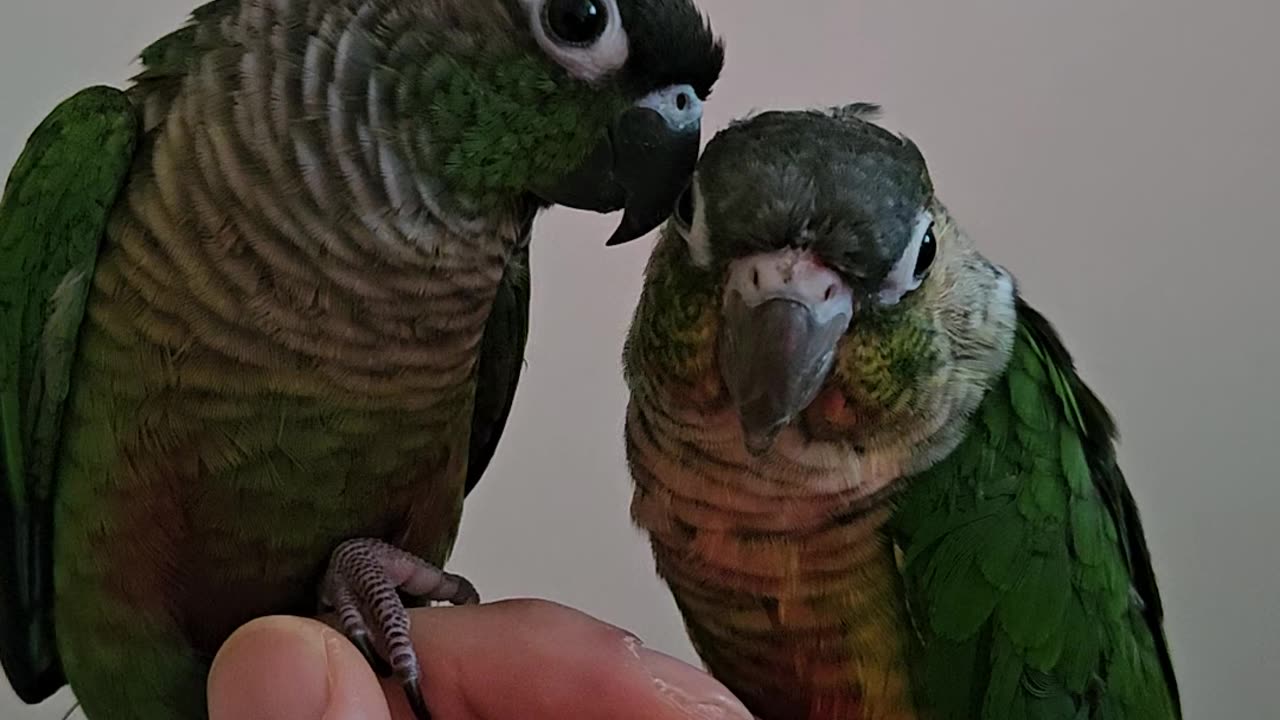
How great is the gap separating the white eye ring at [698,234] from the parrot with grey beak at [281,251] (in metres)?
0.09

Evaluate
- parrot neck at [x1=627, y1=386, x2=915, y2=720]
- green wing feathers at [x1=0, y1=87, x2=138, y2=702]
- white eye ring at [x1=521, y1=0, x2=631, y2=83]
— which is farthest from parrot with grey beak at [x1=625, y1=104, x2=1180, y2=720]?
green wing feathers at [x1=0, y1=87, x2=138, y2=702]

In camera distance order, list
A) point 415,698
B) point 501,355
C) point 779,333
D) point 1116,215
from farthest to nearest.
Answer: point 1116,215, point 501,355, point 415,698, point 779,333

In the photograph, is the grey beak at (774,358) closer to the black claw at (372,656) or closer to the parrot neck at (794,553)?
the parrot neck at (794,553)

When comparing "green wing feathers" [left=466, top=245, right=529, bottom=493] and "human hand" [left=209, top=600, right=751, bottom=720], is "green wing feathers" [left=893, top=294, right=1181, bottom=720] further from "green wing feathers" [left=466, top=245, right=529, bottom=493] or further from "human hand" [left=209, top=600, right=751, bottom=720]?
"green wing feathers" [left=466, top=245, right=529, bottom=493]

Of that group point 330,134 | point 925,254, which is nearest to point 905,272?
point 925,254

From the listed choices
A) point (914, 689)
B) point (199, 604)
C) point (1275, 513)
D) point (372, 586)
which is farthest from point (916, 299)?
point (1275, 513)

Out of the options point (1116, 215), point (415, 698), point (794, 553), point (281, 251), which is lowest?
point (415, 698)

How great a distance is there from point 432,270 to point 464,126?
104mm

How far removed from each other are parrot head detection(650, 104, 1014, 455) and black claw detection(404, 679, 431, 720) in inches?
10.9

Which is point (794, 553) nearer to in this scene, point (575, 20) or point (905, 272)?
point (905, 272)

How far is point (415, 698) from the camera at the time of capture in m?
0.74

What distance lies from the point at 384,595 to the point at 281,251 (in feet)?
0.84

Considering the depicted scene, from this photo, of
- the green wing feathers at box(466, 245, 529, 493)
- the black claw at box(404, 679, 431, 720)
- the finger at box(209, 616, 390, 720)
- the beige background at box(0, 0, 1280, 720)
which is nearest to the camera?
the finger at box(209, 616, 390, 720)

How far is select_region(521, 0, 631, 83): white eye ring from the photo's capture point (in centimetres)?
76
